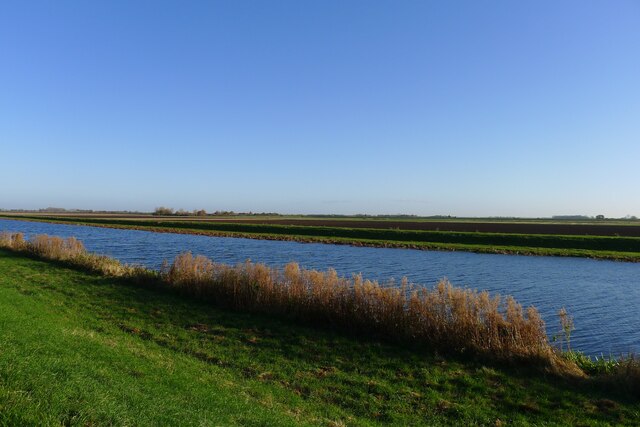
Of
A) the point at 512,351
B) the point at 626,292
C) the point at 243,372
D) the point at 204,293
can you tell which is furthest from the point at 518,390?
the point at 626,292

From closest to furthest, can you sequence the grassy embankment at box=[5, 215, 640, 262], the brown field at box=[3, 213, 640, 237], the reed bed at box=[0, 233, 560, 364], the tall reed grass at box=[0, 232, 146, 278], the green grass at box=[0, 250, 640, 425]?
the green grass at box=[0, 250, 640, 425] < the reed bed at box=[0, 233, 560, 364] < the tall reed grass at box=[0, 232, 146, 278] < the grassy embankment at box=[5, 215, 640, 262] < the brown field at box=[3, 213, 640, 237]

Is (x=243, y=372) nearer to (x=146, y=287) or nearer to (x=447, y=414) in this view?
(x=447, y=414)

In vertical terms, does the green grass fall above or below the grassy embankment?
below

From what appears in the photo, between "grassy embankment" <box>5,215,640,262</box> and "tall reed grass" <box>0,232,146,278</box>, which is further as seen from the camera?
"grassy embankment" <box>5,215,640,262</box>

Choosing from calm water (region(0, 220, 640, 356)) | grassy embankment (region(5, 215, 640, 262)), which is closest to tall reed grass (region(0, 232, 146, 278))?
calm water (region(0, 220, 640, 356))

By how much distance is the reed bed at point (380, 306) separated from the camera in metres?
12.6

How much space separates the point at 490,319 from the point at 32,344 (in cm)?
1151

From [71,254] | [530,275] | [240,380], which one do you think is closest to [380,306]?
[240,380]

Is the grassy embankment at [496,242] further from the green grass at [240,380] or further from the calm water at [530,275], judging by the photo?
the green grass at [240,380]

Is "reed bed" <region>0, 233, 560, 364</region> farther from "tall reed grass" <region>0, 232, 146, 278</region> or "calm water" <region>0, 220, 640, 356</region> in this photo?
"calm water" <region>0, 220, 640, 356</region>

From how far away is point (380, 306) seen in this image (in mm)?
14758

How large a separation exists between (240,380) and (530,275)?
27.7 meters

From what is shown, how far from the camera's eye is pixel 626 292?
2616 centimetres

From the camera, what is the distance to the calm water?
701 inches
